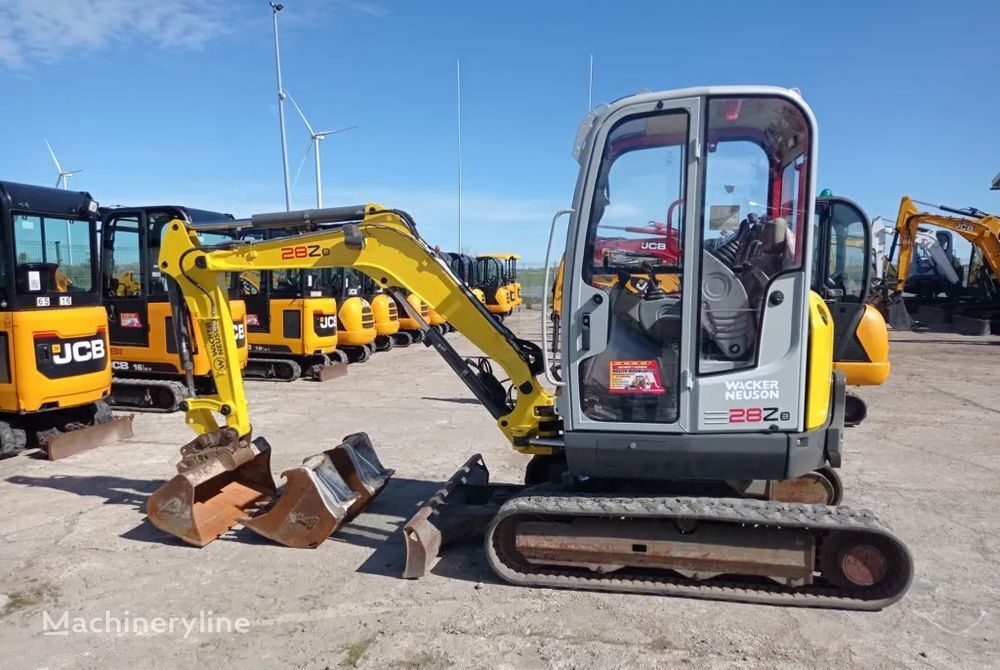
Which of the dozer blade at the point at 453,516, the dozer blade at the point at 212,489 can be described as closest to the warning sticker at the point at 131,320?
the dozer blade at the point at 212,489

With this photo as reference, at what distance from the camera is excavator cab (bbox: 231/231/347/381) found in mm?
11688

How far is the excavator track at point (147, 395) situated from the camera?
9.09 meters

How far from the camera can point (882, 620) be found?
12.2ft

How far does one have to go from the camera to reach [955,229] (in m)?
19.1

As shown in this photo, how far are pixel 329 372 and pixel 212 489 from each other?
683 centimetres

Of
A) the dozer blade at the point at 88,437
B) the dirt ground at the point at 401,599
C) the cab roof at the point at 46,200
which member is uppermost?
the cab roof at the point at 46,200

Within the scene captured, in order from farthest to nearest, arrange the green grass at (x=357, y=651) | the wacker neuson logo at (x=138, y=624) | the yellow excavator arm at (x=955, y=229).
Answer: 1. the yellow excavator arm at (x=955, y=229)
2. the wacker neuson logo at (x=138, y=624)
3. the green grass at (x=357, y=651)

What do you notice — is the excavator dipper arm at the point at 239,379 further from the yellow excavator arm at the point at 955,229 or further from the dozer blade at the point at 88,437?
the yellow excavator arm at the point at 955,229

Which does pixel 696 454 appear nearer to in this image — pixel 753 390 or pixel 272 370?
pixel 753 390

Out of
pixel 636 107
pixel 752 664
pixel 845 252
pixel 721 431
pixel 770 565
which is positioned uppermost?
pixel 636 107

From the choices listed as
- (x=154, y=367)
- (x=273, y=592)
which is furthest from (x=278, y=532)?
(x=154, y=367)

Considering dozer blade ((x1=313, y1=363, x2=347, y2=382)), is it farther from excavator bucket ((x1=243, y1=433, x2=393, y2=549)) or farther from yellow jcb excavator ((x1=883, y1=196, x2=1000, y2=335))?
yellow jcb excavator ((x1=883, y1=196, x2=1000, y2=335))

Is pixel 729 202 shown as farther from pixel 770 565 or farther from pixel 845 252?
pixel 845 252

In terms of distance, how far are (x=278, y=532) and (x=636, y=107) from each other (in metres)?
3.61
